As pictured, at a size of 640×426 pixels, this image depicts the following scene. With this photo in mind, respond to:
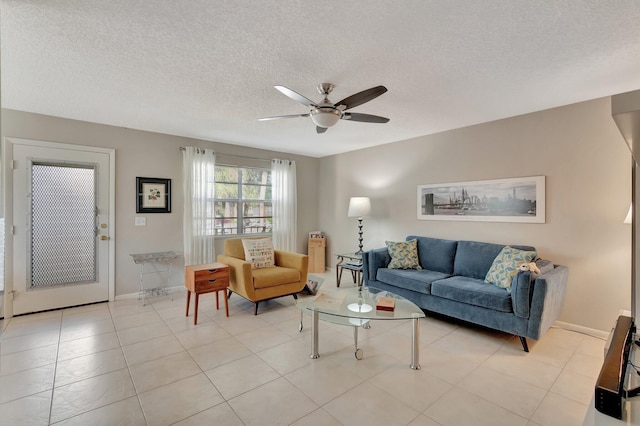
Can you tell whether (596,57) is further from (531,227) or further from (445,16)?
(531,227)

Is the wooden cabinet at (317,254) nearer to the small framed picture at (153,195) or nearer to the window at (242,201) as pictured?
the window at (242,201)

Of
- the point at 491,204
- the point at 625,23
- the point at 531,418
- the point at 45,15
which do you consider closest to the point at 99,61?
the point at 45,15

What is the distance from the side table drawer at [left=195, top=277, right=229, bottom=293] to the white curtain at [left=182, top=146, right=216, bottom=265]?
4.35 feet

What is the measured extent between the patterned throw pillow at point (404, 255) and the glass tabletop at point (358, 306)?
0.92 metres

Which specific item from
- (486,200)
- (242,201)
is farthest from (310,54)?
(242,201)

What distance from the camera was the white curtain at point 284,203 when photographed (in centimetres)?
565

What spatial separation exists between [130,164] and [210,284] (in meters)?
2.18

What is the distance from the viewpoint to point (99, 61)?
235 cm

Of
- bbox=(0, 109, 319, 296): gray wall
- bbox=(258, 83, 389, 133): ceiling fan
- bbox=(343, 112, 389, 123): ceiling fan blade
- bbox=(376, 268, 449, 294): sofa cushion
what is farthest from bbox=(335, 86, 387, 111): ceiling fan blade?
bbox=(0, 109, 319, 296): gray wall

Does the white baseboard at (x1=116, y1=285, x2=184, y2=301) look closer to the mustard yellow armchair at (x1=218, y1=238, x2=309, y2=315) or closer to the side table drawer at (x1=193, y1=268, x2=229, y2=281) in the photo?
the mustard yellow armchair at (x1=218, y1=238, x2=309, y2=315)

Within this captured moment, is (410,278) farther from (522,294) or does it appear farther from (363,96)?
(363,96)

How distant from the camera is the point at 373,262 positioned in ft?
13.2

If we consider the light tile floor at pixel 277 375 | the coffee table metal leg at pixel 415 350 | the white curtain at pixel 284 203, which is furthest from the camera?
the white curtain at pixel 284 203

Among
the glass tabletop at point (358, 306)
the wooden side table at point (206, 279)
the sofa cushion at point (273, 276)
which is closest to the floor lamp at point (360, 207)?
the sofa cushion at point (273, 276)
